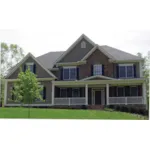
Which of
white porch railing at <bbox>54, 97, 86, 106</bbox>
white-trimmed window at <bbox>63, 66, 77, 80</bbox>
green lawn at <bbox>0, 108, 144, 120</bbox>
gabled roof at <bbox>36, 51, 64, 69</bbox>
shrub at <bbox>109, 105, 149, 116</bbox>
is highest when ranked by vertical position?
gabled roof at <bbox>36, 51, 64, 69</bbox>

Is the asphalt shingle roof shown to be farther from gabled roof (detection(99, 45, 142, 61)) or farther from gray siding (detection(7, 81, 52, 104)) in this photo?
gray siding (detection(7, 81, 52, 104))

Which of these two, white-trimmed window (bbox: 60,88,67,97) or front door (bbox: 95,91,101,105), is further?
white-trimmed window (bbox: 60,88,67,97)

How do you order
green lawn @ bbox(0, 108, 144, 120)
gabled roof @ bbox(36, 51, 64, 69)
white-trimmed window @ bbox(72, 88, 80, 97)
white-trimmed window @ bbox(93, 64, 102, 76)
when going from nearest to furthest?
green lawn @ bbox(0, 108, 144, 120) → white-trimmed window @ bbox(93, 64, 102, 76) → white-trimmed window @ bbox(72, 88, 80, 97) → gabled roof @ bbox(36, 51, 64, 69)

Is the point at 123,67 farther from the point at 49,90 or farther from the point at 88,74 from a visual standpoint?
the point at 49,90

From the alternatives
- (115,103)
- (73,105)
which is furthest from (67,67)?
(115,103)

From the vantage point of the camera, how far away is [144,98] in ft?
70.2

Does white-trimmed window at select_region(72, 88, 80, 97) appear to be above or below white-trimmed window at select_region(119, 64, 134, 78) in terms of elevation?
below

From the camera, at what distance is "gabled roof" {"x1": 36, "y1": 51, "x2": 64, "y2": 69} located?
25.3 meters

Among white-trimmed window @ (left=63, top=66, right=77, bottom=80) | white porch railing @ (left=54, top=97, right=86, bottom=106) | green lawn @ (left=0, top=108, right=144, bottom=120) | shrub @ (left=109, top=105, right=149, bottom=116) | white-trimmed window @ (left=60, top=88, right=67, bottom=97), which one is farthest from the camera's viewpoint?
white-trimmed window @ (left=63, top=66, right=77, bottom=80)

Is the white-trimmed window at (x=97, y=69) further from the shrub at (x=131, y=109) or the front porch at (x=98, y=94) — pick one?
the shrub at (x=131, y=109)

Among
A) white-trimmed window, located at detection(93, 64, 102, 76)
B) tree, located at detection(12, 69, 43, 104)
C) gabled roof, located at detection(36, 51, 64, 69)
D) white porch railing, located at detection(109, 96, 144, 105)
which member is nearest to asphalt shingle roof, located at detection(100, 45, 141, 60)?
white-trimmed window, located at detection(93, 64, 102, 76)

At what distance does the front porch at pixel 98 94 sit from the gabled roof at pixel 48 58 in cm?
263
